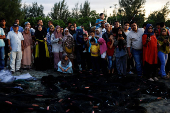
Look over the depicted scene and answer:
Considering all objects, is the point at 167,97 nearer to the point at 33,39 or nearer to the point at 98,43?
the point at 98,43

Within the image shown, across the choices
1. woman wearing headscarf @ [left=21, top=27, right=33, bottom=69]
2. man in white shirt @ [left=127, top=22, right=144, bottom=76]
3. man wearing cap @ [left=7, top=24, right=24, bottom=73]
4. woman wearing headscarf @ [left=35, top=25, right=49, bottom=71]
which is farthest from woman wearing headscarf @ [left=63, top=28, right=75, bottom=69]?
man in white shirt @ [left=127, top=22, right=144, bottom=76]

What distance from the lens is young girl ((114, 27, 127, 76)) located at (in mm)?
5969

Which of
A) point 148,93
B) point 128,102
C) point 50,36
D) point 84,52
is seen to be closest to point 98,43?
point 84,52

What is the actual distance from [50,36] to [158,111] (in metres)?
5.66

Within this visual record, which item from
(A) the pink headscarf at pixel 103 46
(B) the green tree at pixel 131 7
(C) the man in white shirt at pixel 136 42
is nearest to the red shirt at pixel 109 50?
(A) the pink headscarf at pixel 103 46

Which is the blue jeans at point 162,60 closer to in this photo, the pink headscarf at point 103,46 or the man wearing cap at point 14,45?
the pink headscarf at point 103,46

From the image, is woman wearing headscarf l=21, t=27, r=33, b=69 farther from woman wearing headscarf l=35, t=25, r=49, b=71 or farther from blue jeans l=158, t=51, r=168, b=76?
blue jeans l=158, t=51, r=168, b=76

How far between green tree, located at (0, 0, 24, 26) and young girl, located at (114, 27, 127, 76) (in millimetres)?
24485

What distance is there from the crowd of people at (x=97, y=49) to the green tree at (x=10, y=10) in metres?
21.7

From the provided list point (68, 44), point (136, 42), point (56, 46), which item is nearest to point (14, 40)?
point (56, 46)

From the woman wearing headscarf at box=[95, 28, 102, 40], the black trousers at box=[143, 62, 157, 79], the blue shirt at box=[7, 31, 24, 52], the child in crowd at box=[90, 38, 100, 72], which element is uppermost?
the woman wearing headscarf at box=[95, 28, 102, 40]

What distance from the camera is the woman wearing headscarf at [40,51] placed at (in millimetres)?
7457

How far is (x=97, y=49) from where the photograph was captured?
264 inches

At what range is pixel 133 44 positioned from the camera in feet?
19.2
